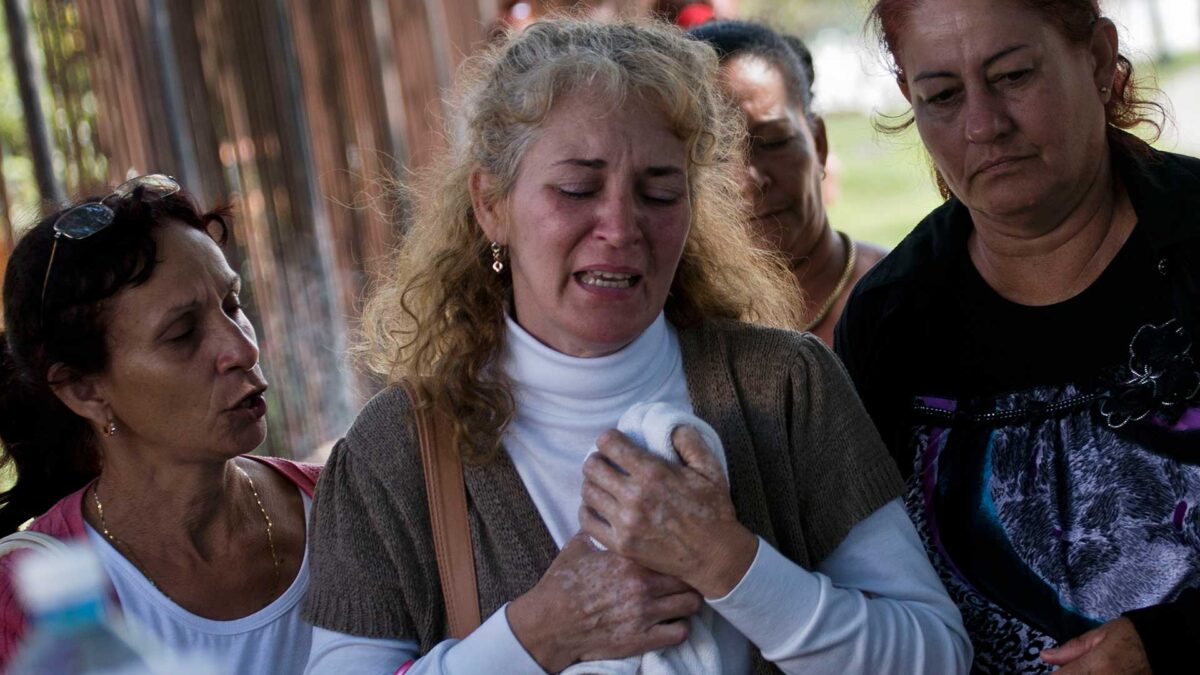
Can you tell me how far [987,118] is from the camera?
2.37 metres

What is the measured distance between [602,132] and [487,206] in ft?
0.89

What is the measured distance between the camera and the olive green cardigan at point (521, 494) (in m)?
2.17

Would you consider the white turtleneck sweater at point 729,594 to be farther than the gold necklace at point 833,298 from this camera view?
No

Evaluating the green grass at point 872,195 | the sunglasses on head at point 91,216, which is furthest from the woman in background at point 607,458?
the green grass at point 872,195

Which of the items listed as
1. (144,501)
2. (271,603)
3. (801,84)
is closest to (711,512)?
(271,603)

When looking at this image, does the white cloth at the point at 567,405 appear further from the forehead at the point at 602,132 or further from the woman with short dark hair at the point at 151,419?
the woman with short dark hair at the point at 151,419

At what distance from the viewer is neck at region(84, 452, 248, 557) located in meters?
2.63

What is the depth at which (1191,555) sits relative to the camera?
7.28ft

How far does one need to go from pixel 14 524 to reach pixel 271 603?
21.5 inches

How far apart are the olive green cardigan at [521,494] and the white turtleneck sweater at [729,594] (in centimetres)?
3

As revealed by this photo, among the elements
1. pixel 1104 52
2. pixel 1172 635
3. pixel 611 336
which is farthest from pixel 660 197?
pixel 1172 635

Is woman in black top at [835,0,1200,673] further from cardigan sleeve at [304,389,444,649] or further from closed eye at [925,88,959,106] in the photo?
cardigan sleeve at [304,389,444,649]

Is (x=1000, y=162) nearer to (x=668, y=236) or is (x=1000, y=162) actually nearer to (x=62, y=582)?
(x=668, y=236)

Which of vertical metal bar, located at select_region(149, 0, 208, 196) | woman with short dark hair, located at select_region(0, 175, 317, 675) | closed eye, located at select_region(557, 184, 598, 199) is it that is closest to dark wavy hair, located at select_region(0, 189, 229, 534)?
woman with short dark hair, located at select_region(0, 175, 317, 675)
